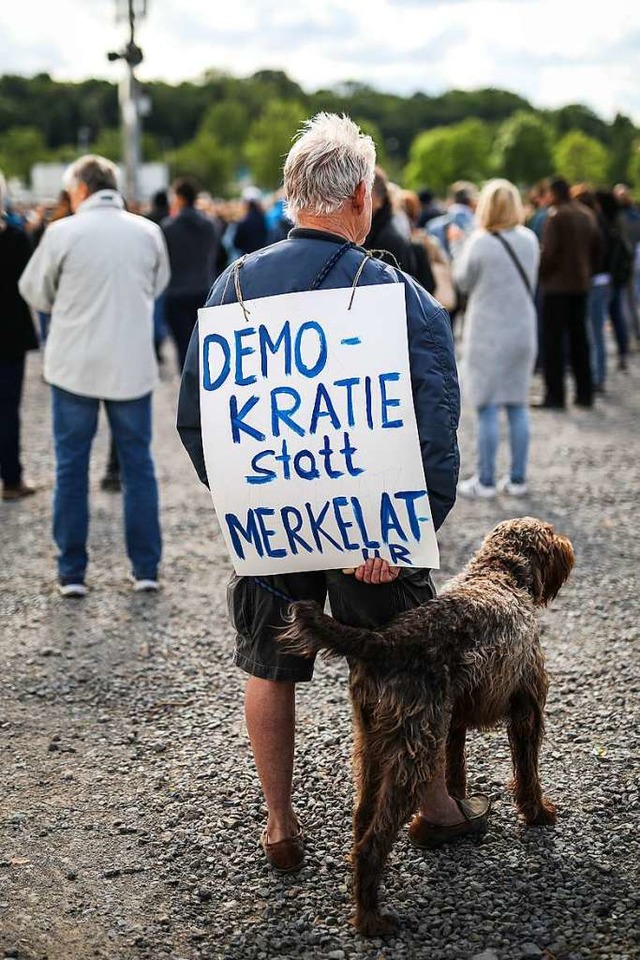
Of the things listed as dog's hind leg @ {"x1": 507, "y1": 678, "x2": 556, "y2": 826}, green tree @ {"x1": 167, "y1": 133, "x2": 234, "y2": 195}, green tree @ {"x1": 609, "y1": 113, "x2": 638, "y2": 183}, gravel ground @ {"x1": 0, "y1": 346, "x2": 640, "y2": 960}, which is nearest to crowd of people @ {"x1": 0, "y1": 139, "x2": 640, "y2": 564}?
gravel ground @ {"x1": 0, "y1": 346, "x2": 640, "y2": 960}

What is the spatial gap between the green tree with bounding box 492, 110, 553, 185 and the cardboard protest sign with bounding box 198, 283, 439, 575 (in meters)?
109

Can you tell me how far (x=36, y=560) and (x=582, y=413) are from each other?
20.2 feet

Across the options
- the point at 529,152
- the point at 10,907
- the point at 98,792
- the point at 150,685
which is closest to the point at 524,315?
the point at 150,685

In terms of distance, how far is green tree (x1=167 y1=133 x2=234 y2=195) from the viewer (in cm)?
11344

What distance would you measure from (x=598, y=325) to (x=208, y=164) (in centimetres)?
10702

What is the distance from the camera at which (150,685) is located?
5.00 m

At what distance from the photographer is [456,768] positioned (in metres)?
3.72

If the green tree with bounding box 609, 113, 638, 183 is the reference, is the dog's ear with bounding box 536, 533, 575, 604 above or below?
below

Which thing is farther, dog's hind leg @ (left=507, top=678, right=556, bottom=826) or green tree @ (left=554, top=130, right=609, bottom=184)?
green tree @ (left=554, top=130, right=609, bottom=184)

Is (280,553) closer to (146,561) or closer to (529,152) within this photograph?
(146,561)

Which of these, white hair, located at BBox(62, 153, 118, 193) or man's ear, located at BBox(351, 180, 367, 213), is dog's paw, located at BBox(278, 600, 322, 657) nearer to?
man's ear, located at BBox(351, 180, 367, 213)

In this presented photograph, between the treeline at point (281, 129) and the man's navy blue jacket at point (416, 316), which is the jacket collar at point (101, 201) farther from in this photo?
the treeline at point (281, 129)

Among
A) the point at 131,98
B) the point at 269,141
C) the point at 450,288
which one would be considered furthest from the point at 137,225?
the point at 269,141

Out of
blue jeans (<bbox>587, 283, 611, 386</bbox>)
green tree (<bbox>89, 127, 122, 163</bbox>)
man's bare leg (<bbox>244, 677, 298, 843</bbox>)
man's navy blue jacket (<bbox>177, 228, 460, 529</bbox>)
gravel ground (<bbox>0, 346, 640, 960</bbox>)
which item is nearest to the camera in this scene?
man's navy blue jacket (<bbox>177, 228, 460, 529</bbox>)
